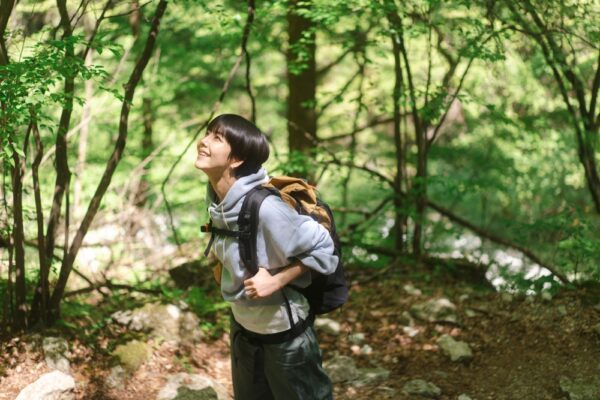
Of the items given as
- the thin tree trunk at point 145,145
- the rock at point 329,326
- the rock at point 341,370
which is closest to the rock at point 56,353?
the rock at point 341,370

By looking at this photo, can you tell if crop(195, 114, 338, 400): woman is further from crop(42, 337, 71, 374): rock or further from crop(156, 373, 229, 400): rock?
crop(42, 337, 71, 374): rock

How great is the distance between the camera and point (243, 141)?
238cm

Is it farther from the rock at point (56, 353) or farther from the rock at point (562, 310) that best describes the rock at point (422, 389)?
the rock at point (56, 353)

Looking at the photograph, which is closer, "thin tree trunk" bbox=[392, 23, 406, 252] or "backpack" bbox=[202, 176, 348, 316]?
"backpack" bbox=[202, 176, 348, 316]

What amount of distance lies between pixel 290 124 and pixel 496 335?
138 inches

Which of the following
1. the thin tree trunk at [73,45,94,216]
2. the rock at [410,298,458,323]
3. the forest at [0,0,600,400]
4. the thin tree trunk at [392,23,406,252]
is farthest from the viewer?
the thin tree trunk at [73,45,94,216]

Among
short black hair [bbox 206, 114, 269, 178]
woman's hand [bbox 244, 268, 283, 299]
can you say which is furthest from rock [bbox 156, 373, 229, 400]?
short black hair [bbox 206, 114, 269, 178]

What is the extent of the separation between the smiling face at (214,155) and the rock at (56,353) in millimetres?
2618

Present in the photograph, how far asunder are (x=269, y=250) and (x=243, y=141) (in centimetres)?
48

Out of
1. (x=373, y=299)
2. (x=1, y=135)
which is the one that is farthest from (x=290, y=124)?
(x=1, y=135)

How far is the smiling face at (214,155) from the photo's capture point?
93.0 inches

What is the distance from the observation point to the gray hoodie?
2264 mm

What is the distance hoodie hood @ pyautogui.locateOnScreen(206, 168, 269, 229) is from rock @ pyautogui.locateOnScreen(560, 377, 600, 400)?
2.85m

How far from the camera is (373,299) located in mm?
6156
